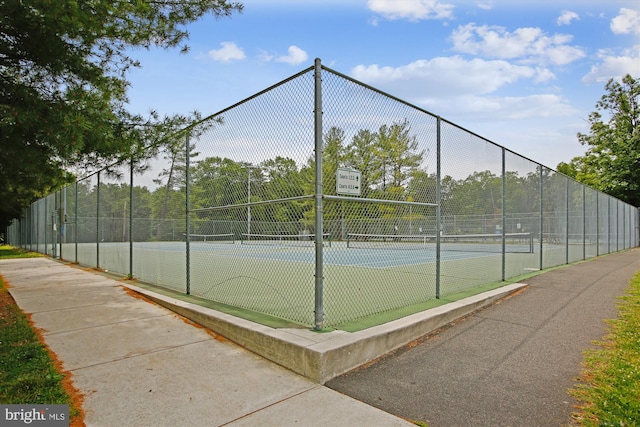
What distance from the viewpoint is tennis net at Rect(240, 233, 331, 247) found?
13.7 feet

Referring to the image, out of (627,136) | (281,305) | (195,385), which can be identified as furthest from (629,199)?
(195,385)

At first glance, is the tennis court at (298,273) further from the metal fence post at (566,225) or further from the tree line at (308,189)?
the metal fence post at (566,225)

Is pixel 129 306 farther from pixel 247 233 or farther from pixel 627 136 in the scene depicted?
pixel 627 136

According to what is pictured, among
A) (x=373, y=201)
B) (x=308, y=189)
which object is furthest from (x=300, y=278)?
(x=308, y=189)

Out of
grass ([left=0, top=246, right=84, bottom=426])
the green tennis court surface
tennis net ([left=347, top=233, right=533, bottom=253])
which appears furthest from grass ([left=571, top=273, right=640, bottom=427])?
grass ([left=0, top=246, right=84, bottom=426])

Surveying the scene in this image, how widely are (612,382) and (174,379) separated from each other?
368cm

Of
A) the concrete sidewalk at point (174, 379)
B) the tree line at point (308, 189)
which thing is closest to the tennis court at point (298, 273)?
the tree line at point (308, 189)

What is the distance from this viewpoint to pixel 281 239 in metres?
4.74

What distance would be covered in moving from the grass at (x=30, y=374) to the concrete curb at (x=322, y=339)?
5.20 ft

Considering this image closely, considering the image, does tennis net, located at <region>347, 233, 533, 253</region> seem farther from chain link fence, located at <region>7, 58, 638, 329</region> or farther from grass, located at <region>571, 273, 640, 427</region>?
grass, located at <region>571, 273, 640, 427</region>

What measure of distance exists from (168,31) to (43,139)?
3.35 metres

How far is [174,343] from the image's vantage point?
435 centimetres

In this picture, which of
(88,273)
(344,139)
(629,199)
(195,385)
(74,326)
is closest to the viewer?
(195,385)

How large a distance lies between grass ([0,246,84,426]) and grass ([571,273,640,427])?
3603 mm
